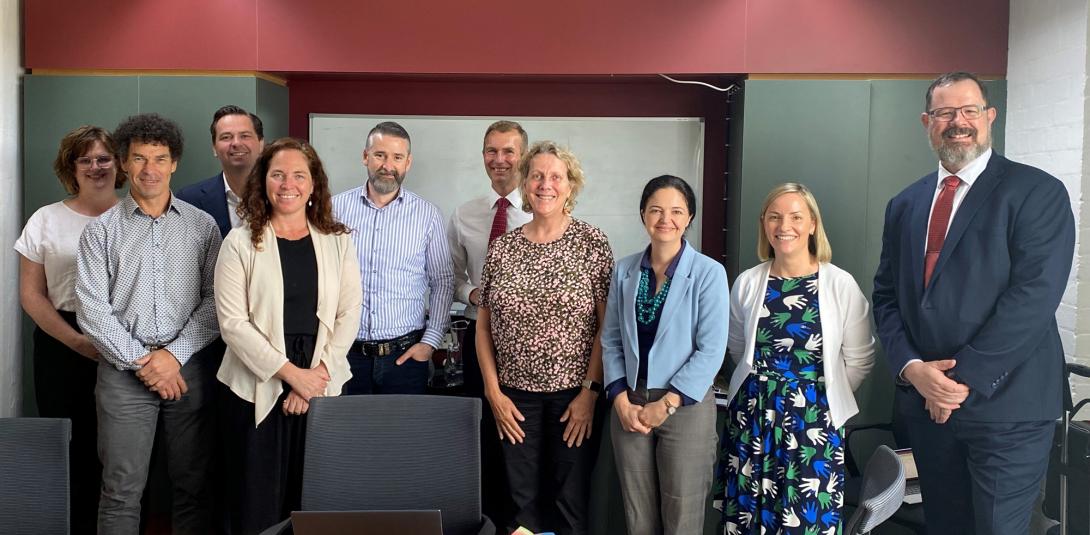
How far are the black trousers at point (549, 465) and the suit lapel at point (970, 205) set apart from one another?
1288mm

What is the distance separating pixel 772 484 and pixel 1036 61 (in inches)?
82.8

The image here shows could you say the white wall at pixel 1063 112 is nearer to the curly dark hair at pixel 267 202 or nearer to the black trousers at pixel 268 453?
the curly dark hair at pixel 267 202

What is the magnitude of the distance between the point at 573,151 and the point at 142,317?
209 cm

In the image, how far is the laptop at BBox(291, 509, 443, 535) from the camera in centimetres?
181

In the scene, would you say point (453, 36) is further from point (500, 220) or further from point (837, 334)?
point (837, 334)

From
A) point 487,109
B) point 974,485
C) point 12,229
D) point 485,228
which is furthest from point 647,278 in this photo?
point 12,229

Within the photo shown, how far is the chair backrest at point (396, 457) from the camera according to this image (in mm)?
2447

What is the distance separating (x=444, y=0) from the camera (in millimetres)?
3977

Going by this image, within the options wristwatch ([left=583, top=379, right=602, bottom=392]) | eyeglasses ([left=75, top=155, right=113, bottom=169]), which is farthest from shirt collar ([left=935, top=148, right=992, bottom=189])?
eyeglasses ([left=75, top=155, right=113, bottom=169])

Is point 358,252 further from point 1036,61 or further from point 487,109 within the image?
point 1036,61

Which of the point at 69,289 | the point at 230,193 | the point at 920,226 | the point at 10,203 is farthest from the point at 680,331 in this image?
the point at 10,203

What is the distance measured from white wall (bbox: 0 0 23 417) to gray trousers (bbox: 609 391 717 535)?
8.82 feet

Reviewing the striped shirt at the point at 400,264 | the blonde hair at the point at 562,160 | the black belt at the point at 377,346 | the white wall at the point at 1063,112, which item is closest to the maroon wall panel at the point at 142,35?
the striped shirt at the point at 400,264

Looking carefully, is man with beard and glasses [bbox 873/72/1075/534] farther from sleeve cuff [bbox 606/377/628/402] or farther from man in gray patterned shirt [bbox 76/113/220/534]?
man in gray patterned shirt [bbox 76/113/220/534]
